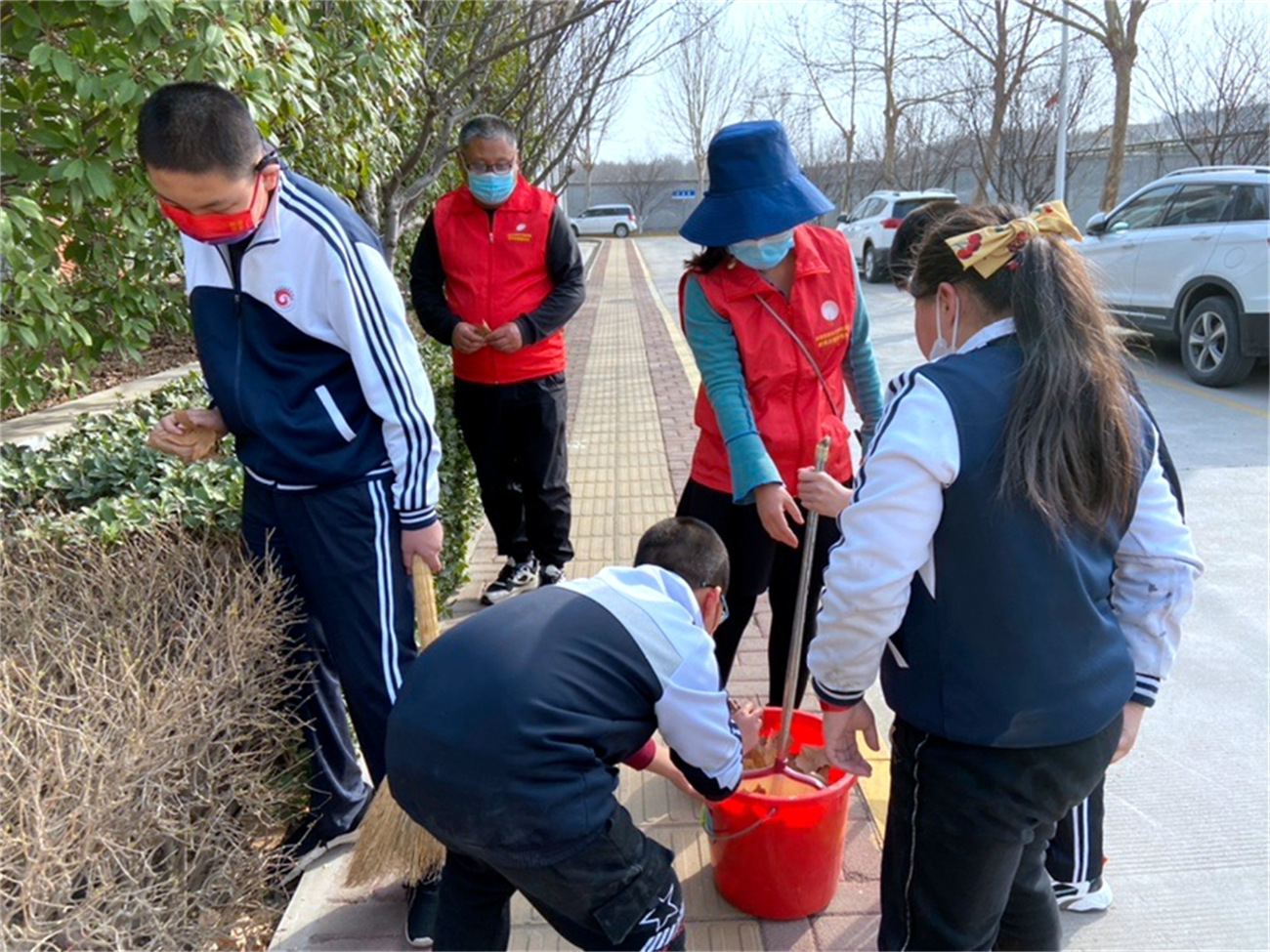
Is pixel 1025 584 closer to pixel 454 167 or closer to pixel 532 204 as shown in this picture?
pixel 532 204

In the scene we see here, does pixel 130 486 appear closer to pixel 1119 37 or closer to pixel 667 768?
pixel 667 768

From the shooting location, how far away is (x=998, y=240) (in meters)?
1.65

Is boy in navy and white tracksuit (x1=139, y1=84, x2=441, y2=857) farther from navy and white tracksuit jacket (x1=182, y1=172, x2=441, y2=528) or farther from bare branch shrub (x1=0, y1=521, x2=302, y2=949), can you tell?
bare branch shrub (x1=0, y1=521, x2=302, y2=949)

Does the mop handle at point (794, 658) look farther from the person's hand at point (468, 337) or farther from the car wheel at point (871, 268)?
the car wheel at point (871, 268)

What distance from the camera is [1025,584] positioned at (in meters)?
1.61

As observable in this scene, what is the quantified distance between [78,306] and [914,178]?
36371 millimetres

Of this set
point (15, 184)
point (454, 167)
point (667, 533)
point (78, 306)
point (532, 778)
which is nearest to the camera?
point (532, 778)

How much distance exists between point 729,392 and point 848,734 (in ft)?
3.42

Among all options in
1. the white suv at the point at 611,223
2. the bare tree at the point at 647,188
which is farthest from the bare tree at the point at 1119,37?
the bare tree at the point at 647,188

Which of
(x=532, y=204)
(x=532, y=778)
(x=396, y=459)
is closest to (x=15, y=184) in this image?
(x=532, y=204)

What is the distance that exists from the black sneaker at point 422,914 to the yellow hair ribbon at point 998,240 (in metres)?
1.89

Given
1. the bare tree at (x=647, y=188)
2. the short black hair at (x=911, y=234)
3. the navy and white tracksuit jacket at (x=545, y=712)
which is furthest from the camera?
the bare tree at (x=647, y=188)

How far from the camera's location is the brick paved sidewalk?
250 cm

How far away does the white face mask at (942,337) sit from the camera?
1745 mm
